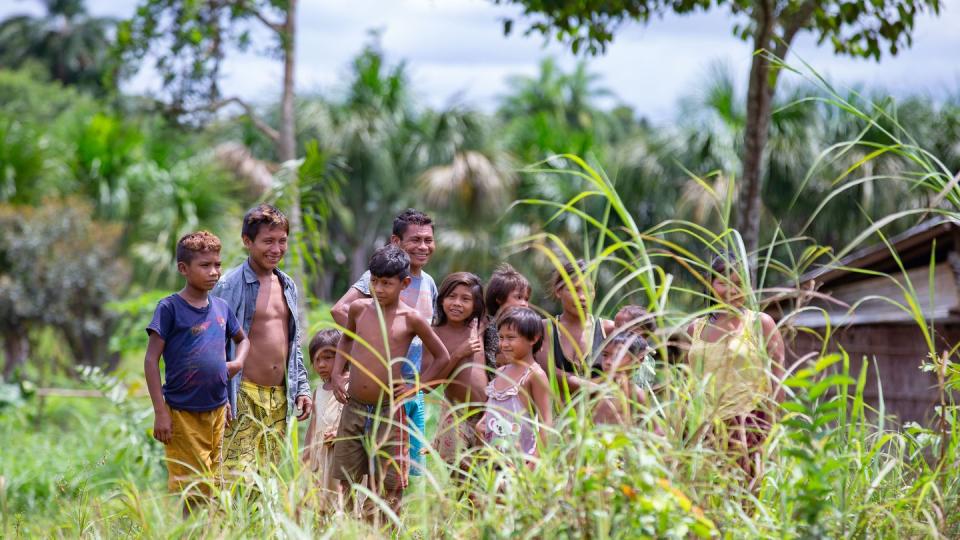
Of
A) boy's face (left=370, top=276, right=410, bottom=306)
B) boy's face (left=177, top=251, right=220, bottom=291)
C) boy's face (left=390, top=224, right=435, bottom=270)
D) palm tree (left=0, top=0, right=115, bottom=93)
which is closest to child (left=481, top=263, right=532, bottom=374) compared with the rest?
boy's face (left=390, top=224, right=435, bottom=270)

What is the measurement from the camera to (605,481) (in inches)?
128

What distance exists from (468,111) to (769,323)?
59.6 feet

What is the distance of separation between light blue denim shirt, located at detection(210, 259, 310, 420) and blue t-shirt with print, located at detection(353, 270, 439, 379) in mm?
308

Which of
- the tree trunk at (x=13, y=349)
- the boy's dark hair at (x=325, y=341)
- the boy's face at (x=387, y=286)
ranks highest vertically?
the boy's face at (x=387, y=286)

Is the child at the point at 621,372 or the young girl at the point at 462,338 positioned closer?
the child at the point at 621,372

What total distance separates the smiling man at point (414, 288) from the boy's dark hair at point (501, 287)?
25 centimetres

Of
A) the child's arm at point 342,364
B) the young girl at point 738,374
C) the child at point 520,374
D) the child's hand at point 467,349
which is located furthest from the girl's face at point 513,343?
the young girl at point 738,374

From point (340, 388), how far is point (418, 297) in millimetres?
574

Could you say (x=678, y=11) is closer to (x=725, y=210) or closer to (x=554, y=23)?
(x=554, y=23)

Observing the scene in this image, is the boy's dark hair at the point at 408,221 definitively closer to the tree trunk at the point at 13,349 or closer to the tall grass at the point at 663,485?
the tall grass at the point at 663,485

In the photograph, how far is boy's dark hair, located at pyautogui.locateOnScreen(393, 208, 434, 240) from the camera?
5.30m

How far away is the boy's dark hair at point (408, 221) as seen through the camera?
5.30m

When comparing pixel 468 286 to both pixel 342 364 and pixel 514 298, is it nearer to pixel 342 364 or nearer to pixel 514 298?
pixel 514 298

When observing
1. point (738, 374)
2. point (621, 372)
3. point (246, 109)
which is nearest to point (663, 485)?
point (738, 374)
